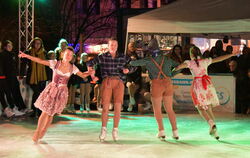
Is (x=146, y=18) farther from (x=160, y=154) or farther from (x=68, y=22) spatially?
(x=68, y=22)

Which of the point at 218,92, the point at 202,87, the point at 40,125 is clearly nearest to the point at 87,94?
the point at 218,92

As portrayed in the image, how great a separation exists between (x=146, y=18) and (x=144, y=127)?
315 centimetres

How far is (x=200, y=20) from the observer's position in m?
10.4

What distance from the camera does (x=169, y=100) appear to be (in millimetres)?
7406

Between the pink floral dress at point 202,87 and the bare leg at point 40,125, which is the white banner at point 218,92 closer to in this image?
the pink floral dress at point 202,87

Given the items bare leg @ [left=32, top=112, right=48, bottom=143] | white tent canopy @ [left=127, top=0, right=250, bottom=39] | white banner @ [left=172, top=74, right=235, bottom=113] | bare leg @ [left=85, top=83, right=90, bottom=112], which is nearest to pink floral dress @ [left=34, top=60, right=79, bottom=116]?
bare leg @ [left=32, top=112, right=48, bottom=143]

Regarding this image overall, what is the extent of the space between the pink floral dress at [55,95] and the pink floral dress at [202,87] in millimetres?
2257

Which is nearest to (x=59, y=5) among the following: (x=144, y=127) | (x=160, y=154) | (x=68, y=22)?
(x=68, y=22)

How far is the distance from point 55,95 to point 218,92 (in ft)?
19.0

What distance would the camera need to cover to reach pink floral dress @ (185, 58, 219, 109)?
758cm

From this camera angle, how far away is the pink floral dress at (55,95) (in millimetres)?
7004

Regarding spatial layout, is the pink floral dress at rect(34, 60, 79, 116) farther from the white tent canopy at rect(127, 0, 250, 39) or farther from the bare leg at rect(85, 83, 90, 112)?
the bare leg at rect(85, 83, 90, 112)

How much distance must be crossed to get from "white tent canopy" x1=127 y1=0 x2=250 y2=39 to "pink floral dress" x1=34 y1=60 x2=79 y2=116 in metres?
3.92

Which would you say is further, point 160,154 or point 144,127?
point 144,127
